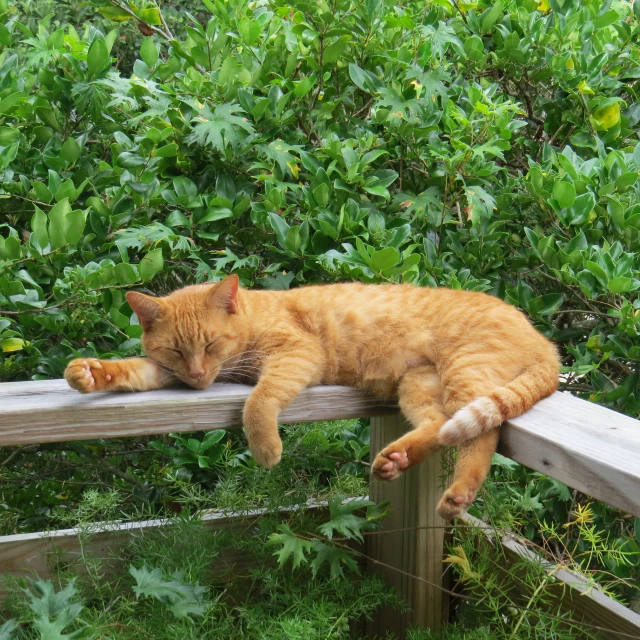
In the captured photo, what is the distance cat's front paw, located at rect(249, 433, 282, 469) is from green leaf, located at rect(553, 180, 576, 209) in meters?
1.40

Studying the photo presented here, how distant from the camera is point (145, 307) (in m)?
2.55

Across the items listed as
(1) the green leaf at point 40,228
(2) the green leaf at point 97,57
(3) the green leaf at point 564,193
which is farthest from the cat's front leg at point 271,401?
(2) the green leaf at point 97,57

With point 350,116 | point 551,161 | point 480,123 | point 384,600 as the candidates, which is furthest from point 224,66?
point 384,600

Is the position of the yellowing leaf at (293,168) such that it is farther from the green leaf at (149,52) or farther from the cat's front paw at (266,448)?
the cat's front paw at (266,448)

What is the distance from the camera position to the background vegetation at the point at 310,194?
9.23 ft

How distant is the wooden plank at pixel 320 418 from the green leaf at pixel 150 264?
50 centimetres

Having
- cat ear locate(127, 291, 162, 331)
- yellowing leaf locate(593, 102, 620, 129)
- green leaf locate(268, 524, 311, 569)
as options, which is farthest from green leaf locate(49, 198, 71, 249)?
yellowing leaf locate(593, 102, 620, 129)

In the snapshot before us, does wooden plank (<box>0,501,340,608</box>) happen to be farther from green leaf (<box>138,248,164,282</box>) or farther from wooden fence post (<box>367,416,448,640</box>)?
green leaf (<box>138,248,164,282</box>)

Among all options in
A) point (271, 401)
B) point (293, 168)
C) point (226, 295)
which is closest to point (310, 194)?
point (293, 168)

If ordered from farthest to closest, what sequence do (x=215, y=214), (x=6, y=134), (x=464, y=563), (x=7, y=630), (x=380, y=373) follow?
(x=215, y=214)
(x=6, y=134)
(x=380, y=373)
(x=464, y=563)
(x=7, y=630)

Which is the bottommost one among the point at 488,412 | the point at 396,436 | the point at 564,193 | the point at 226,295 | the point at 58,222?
the point at 396,436

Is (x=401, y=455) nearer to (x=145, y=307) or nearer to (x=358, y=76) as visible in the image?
(x=145, y=307)

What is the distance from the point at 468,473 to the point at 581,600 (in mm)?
543

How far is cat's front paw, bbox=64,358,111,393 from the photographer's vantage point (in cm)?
218
